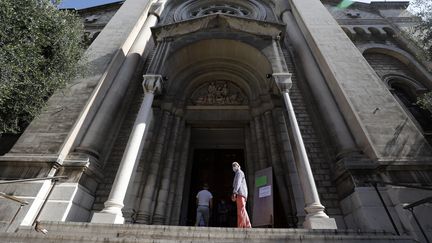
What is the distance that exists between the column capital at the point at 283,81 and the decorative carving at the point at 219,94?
2.50 m

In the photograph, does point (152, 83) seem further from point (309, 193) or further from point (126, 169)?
point (309, 193)

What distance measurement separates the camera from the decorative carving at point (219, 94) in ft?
33.6

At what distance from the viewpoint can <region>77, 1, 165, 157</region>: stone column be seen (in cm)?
731

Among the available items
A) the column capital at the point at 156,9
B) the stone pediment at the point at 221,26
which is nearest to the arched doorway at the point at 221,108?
the stone pediment at the point at 221,26

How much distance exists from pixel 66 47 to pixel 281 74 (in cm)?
705

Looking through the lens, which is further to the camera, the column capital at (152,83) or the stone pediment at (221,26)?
the stone pediment at (221,26)

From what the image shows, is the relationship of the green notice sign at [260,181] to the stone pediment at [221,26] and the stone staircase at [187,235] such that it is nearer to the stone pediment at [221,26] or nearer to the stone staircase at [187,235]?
the stone staircase at [187,235]

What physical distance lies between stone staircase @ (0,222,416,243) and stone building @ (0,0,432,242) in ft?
0.08

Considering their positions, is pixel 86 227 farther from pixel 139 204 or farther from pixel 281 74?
pixel 281 74

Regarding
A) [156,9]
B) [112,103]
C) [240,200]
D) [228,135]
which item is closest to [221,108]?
[228,135]

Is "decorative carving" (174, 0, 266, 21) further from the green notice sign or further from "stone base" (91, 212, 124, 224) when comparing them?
"stone base" (91, 212, 124, 224)

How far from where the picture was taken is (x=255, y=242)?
4289 mm

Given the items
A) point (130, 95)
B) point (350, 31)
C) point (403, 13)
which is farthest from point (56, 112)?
point (403, 13)

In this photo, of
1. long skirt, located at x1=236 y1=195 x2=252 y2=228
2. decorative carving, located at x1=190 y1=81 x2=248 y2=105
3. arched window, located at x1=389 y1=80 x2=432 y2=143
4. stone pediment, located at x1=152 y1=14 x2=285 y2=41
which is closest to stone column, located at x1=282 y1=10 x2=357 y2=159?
stone pediment, located at x1=152 y1=14 x2=285 y2=41
